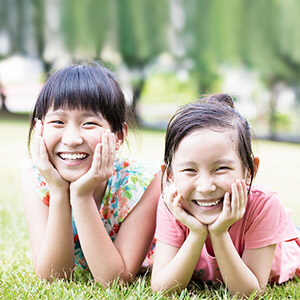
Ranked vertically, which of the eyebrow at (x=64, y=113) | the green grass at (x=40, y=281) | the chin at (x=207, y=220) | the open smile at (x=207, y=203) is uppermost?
the eyebrow at (x=64, y=113)

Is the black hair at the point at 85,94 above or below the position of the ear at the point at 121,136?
above

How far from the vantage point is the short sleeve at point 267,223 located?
230 cm

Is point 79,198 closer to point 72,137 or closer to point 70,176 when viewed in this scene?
point 70,176

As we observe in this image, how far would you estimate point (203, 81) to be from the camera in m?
23.0

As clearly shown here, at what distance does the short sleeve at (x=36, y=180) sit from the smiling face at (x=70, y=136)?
0.28 metres

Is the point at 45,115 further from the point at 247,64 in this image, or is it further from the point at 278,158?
the point at 247,64

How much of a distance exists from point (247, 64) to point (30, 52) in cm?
791

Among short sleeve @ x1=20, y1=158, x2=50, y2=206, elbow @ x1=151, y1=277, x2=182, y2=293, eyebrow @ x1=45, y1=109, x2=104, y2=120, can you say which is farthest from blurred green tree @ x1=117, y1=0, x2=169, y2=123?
elbow @ x1=151, y1=277, x2=182, y2=293

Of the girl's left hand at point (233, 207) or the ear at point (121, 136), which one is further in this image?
the ear at point (121, 136)

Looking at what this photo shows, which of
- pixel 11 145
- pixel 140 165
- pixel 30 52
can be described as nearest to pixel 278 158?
pixel 11 145

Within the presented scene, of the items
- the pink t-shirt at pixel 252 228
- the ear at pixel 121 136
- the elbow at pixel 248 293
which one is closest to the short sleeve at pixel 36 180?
the ear at pixel 121 136

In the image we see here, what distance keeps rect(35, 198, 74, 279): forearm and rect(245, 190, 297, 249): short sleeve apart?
0.82m

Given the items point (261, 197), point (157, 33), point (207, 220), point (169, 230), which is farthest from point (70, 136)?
point (157, 33)

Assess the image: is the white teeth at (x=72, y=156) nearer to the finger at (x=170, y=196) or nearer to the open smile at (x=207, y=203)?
the finger at (x=170, y=196)
